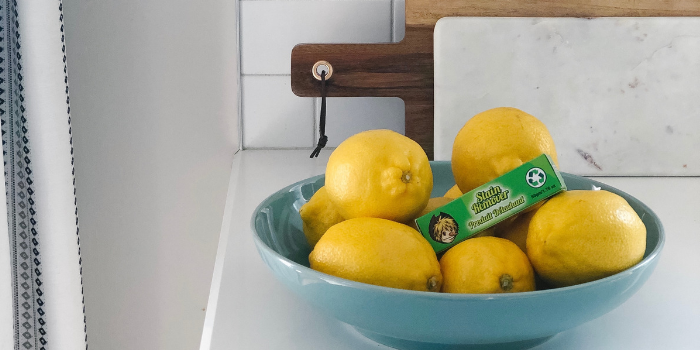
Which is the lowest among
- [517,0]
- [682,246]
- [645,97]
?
[682,246]

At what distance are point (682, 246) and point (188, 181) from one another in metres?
Result: 0.76

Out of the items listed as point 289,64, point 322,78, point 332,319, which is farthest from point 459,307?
point 289,64

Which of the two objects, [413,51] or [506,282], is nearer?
[506,282]

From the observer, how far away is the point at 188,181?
1039mm

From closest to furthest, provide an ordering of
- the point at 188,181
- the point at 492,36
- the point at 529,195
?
the point at 529,195 < the point at 492,36 < the point at 188,181

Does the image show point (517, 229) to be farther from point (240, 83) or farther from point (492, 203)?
point (240, 83)

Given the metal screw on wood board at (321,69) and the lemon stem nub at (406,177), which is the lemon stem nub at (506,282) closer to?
the lemon stem nub at (406,177)

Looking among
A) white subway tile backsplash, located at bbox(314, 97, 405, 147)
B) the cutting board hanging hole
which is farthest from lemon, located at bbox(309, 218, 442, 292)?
white subway tile backsplash, located at bbox(314, 97, 405, 147)

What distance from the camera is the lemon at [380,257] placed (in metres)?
0.38

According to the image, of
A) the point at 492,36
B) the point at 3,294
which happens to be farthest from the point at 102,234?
the point at 492,36

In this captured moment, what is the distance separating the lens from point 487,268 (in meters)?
0.39

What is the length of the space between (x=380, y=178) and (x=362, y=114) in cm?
58

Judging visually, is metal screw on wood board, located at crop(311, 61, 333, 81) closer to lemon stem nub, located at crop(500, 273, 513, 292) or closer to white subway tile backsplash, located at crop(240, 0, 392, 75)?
white subway tile backsplash, located at crop(240, 0, 392, 75)

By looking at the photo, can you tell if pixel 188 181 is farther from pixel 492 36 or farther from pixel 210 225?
pixel 492 36
